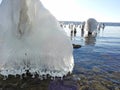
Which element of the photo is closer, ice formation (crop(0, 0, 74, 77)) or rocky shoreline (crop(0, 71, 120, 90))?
rocky shoreline (crop(0, 71, 120, 90))

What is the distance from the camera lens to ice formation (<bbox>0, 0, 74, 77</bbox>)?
828 centimetres

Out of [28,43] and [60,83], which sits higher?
[28,43]

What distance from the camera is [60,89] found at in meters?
7.82

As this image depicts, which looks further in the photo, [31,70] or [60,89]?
[31,70]

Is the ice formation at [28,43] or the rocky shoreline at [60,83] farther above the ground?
the ice formation at [28,43]

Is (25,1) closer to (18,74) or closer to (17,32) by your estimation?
(17,32)

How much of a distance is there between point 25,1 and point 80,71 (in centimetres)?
487

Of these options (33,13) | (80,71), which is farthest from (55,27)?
(80,71)

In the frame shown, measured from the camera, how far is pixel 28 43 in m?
8.41

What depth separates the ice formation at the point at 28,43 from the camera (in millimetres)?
8281

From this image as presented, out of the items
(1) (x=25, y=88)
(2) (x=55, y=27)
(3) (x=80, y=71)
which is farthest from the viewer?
(3) (x=80, y=71)

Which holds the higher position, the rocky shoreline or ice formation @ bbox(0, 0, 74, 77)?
ice formation @ bbox(0, 0, 74, 77)

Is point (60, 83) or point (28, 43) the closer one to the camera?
point (60, 83)

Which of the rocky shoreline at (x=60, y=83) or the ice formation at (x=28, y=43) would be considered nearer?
the rocky shoreline at (x=60, y=83)
